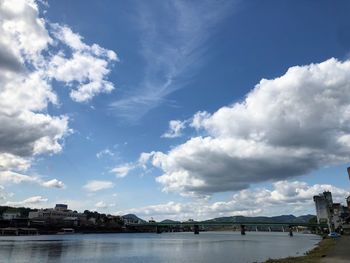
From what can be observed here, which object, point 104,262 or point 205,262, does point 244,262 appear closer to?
point 205,262

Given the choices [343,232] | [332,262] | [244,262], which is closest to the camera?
[332,262]

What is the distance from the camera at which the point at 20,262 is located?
71.1m

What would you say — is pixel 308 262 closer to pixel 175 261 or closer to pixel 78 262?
pixel 175 261

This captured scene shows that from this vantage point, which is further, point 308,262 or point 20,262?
point 20,262

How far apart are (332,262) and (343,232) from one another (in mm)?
159432

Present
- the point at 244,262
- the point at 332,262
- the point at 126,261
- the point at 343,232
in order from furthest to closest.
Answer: the point at 343,232, the point at 126,261, the point at 244,262, the point at 332,262

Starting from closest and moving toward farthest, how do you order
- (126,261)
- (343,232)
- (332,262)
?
(332,262) → (126,261) → (343,232)

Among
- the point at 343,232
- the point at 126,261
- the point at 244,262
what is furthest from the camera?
the point at 343,232

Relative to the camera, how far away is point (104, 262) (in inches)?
2921

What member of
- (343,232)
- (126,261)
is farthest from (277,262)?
(343,232)

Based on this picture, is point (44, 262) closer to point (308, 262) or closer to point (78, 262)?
point (78, 262)

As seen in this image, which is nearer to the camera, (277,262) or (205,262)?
(277,262)

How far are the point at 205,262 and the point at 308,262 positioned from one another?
21091 mm

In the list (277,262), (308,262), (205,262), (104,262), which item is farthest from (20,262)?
(308,262)
